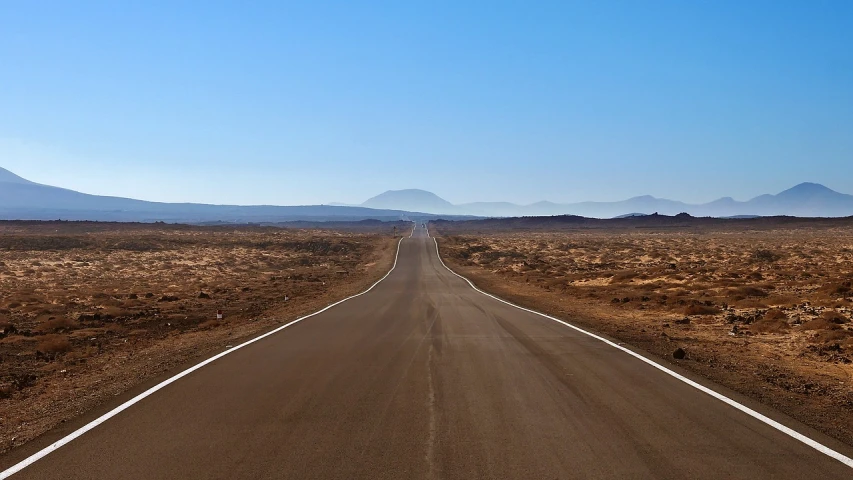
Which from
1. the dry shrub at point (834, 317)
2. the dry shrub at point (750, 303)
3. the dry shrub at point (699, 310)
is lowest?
the dry shrub at point (699, 310)

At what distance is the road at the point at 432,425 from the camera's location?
20.3 feet

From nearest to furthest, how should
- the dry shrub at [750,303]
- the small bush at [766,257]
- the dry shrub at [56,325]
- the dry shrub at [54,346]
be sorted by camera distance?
the dry shrub at [54,346], the dry shrub at [56,325], the dry shrub at [750,303], the small bush at [766,257]

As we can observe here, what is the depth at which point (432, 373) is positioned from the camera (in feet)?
35.6

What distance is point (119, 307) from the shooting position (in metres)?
26.0

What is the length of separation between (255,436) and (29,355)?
430 inches

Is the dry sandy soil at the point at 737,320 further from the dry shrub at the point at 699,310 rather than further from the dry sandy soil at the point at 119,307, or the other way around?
the dry sandy soil at the point at 119,307

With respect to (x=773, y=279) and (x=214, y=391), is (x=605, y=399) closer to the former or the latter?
(x=214, y=391)

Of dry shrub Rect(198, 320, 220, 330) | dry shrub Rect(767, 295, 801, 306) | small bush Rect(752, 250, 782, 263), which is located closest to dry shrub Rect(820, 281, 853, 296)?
dry shrub Rect(767, 295, 801, 306)

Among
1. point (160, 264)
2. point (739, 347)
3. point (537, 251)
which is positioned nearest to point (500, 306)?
point (739, 347)

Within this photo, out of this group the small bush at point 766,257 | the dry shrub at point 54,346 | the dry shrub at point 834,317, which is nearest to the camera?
the dry shrub at point 54,346

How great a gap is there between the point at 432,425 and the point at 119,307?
22.3 metres

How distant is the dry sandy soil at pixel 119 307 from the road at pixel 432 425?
5.20 feet

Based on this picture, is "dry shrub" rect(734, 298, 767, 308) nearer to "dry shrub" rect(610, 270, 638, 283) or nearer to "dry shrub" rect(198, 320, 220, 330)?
"dry shrub" rect(610, 270, 638, 283)

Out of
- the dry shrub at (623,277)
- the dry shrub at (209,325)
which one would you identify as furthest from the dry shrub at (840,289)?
the dry shrub at (209,325)
